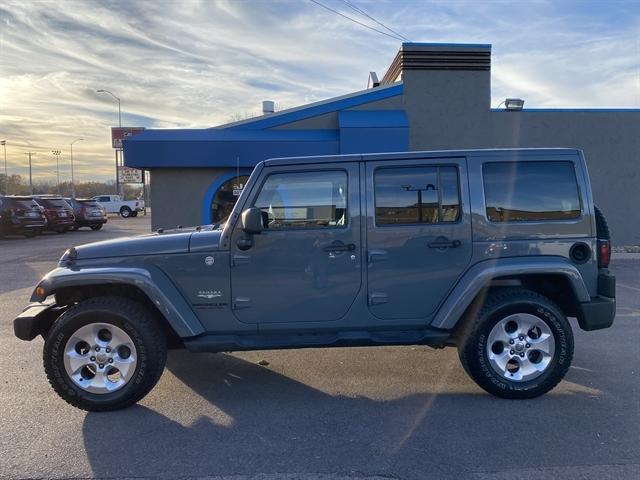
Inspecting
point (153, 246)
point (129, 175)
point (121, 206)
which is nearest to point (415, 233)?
point (153, 246)

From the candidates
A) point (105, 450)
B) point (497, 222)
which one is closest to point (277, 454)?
point (105, 450)

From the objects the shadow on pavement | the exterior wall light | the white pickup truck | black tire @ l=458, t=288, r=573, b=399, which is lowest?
the shadow on pavement

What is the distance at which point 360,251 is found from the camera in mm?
4145

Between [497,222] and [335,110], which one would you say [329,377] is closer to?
[497,222]

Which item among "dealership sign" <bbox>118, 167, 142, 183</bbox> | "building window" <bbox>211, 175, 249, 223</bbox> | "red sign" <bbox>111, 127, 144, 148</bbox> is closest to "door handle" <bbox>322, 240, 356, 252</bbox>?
"building window" <bbox>211, 175, 249, 223</bbox>

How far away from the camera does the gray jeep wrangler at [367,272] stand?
407cm

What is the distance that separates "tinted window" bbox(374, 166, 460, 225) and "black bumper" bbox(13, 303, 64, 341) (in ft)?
9.54

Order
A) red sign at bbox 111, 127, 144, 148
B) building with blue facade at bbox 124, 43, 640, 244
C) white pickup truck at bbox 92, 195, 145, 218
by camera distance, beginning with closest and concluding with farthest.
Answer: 1. building with blue facade at bbox 124, 43, 640, 244
2. white pickup truck at bbox 92, 195, 145, 218
3. red sign at bbox 111, 127, 144, 148

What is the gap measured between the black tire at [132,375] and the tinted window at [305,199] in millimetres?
1371

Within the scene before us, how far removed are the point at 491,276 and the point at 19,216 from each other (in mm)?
19631

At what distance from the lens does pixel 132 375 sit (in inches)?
158

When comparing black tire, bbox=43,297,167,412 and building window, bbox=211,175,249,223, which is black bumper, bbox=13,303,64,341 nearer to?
black tire, bbox=43,297,167,412

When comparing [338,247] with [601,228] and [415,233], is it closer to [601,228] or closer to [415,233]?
[415,233]

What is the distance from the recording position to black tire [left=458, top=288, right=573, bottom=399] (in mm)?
4133
